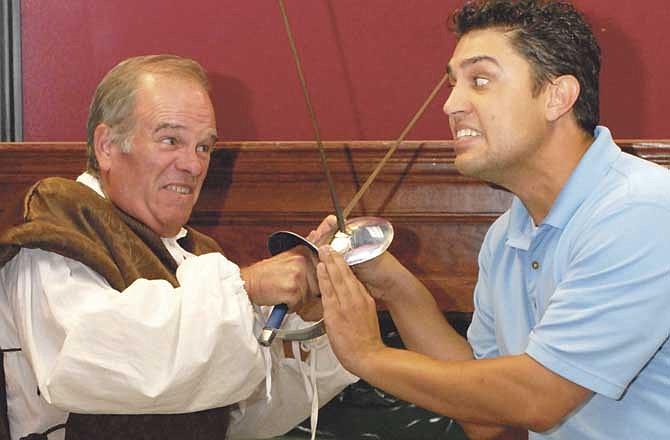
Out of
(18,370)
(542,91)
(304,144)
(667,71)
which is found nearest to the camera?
(542,91)

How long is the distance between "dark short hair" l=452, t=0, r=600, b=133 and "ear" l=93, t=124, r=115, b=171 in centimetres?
75

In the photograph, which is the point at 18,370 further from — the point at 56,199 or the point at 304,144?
the point at 304,144

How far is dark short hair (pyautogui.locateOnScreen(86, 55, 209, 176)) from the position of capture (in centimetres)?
187

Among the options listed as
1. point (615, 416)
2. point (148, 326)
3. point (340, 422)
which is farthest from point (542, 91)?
point (340, 422)

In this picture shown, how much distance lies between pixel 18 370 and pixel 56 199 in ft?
1.08

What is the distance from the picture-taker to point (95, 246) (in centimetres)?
165

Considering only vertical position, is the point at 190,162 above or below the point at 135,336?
above

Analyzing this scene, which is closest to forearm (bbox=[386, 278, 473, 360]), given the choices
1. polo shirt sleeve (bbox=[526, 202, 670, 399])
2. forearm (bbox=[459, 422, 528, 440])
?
forearm (bbox=[459, 422, 528, 440])

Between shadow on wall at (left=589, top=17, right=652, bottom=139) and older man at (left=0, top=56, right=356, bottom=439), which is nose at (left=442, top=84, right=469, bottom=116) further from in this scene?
shadow on wall at (left=589, top=17, right=652, bottom=139)

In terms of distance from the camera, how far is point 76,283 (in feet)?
5.27

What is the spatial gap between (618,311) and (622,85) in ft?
4.51

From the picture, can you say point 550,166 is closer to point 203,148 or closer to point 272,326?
point 272,326

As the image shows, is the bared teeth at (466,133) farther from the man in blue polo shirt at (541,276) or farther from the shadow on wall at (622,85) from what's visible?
the shadow on wall at (622,85)

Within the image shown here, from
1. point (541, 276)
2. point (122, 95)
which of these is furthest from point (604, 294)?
point (122, 95)
